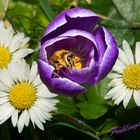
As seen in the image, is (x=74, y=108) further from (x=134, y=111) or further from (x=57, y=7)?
(x=57, y=7)

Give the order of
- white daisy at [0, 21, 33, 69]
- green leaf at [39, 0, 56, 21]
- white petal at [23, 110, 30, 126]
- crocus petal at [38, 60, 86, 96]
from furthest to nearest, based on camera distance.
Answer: green leaf at [39, 0, 56, 21] → white daisy at [0, 21, 33, 69] → white petal at [23, 110, 30, 126] → crocus petal at [38, 60, 86, 96]

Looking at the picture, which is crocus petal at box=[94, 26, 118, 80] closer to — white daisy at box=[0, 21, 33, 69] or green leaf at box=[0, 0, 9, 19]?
white daisy at box=[0, 21, 33, 69]

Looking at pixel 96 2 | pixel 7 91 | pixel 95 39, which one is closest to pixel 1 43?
pixel 7 91

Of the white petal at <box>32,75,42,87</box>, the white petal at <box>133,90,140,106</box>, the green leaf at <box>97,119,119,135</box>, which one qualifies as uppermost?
the white petal at <box>32,75,42,87</box>

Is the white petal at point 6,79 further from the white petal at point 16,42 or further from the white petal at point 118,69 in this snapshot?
the white petal at point 118,69

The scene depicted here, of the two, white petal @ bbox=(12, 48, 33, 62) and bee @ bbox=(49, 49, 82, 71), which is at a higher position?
white petal @ bbox=(12, 48, 33, 62)

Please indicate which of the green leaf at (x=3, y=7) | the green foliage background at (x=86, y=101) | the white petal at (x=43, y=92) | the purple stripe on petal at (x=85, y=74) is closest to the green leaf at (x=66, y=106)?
the green foliage background at (x=86, y=101)

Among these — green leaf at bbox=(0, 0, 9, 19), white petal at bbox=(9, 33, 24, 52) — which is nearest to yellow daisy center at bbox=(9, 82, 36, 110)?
white petal at bbox=(9, 33, 24, 52)
